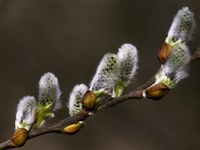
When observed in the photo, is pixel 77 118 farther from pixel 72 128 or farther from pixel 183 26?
pixel 183 26

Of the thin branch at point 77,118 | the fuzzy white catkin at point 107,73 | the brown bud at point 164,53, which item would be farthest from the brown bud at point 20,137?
the brown bud at point 164,53

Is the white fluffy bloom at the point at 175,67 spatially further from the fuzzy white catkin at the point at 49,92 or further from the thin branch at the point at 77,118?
the fuzzy white catkin at the point at 49,92

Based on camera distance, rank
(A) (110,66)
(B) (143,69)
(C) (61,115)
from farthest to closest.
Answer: (B) (143,69) < (C) (61,115) < (A) (110,66)

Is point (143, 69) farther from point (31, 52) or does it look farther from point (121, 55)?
point (121, 55)

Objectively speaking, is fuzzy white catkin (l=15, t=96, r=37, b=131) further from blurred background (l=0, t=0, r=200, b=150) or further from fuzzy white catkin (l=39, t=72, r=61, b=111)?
blurred background (l=0, t=0, r=200, b=150)

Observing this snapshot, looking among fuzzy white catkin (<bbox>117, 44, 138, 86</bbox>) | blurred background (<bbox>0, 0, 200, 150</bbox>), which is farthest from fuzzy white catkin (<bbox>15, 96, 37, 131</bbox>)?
blurred background (<bbox>0, 0, 200, 150</bbox>)

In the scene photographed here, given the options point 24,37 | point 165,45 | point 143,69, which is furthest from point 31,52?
point 165,45
